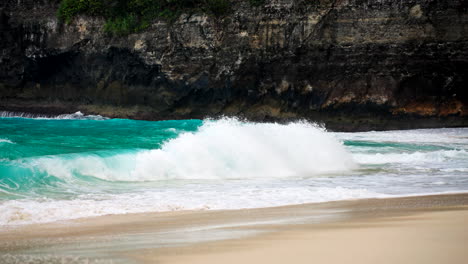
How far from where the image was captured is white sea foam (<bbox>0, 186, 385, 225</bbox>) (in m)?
6.01

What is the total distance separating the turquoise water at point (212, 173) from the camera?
686 cm

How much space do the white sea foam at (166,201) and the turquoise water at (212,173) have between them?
1 centimetres

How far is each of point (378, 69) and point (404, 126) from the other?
267 centimetres

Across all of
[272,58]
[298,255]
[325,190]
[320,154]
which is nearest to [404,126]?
[272,58]

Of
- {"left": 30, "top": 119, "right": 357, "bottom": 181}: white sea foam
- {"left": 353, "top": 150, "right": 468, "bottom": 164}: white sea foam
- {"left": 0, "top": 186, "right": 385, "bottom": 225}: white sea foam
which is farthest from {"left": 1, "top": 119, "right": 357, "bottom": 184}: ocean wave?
{"left": 0, "top": 186, "right": 385, "bottom": 225}: white sea foam

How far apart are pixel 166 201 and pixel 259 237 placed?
2715 mm

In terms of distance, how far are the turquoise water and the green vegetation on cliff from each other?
47.1ft

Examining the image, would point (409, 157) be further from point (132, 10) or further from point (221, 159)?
point (132, 10)

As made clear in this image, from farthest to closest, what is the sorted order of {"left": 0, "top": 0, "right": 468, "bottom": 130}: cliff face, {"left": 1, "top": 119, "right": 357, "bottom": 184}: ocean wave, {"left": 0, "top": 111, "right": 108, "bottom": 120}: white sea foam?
{"left": 0, "top": 111, "right": 108, "bottom": 120}: white sea foam < {"left": 0, "top": 0, "right": 468, "bottom": 130}: cliff face < {"left": 1, "top": 119, "right": 357, "bottom": 184}: ocean wave

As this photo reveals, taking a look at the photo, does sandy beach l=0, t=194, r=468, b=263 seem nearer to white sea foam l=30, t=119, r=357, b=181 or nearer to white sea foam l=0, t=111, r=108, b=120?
white sea foam l=30, t=119, r=357, b=181

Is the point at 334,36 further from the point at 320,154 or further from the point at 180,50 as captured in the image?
the point at 320,154

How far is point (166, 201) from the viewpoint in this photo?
6.95 m

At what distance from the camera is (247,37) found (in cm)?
2673

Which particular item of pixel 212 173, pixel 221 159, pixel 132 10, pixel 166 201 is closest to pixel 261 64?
pixel 132 10
